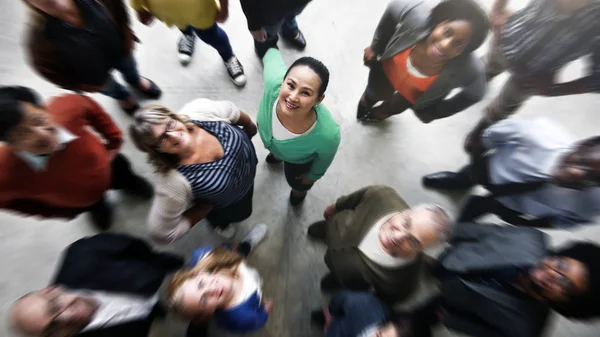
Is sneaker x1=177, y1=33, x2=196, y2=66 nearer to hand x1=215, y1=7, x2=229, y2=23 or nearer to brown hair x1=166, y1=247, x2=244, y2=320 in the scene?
hand x1=215, y1=7, x2=229, y2=23

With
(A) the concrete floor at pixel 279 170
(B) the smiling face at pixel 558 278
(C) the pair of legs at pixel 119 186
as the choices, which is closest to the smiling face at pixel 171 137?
(C) the pair of legs at pixel 119 186

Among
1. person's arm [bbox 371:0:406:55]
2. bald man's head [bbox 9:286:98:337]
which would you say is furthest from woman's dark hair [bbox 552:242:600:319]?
bald man's head [bbox 9:286:98:337]

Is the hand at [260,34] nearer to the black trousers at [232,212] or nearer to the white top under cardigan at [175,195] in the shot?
the white top under cardigan at [175,195]

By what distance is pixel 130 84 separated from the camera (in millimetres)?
2342

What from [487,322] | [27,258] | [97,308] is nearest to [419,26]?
[487,322]

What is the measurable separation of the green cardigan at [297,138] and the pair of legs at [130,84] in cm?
104

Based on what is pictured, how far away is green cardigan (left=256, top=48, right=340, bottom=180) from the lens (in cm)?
144

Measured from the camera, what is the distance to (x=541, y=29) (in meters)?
1.44

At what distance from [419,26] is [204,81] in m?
1.87

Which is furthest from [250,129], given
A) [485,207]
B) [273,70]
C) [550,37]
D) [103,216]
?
[550,37]

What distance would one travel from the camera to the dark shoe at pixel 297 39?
269cm

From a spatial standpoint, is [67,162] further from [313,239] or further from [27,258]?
[313,239]

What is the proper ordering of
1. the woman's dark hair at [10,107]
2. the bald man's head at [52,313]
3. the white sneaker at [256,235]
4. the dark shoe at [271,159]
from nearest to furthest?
the bald man's head at [52,313], the woman's dark hair at [10,107], the white sneaker at [256,235], the dark shoe at [271,159]

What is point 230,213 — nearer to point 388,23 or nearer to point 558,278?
point 388,23
